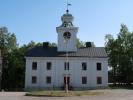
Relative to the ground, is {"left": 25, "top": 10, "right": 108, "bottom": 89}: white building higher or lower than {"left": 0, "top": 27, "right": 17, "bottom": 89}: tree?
lower

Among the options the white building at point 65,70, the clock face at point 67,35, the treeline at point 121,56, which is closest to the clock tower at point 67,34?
the clock face at point 67,35

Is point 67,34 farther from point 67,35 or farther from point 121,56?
point 121,56

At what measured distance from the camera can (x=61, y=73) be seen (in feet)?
169

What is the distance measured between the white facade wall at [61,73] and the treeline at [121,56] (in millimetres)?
13713

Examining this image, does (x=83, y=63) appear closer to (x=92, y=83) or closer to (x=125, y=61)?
(x=92, y=83)

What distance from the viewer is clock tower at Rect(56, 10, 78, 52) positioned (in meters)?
53.6

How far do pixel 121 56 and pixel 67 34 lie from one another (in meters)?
16.8

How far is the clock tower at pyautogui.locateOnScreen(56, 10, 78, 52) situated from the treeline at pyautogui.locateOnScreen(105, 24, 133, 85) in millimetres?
15834

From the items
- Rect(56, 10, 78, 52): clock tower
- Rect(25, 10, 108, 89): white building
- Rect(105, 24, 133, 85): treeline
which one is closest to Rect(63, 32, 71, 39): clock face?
Rect(56, 10, 78, 52): clock tower

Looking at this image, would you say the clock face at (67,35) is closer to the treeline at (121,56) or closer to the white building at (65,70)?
the white building at (65,70)

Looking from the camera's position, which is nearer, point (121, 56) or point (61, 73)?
point (61, 73)

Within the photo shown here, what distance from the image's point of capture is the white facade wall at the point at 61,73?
51281 millimetres

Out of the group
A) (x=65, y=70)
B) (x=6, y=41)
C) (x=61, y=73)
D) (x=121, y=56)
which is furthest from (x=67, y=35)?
(x=6, y=41)

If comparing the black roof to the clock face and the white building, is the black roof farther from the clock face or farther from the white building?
the clock face
